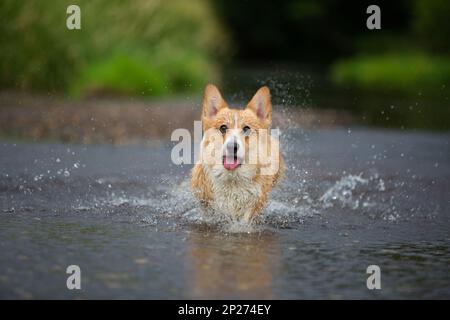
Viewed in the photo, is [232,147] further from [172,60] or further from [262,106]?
[172,60]

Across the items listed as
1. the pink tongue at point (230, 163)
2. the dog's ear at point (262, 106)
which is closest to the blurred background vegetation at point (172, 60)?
the dog's ear at point (262, 106)

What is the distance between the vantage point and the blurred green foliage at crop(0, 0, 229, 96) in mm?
13492

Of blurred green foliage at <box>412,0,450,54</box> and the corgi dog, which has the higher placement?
blurred green foliage at <box>412,0,450,54</box>

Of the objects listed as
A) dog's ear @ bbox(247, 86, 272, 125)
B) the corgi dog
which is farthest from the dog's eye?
dog's ear @ bbox(247, 86, 272, 125)

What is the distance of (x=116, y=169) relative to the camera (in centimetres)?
828

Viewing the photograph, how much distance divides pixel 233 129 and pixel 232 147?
0.53 feet

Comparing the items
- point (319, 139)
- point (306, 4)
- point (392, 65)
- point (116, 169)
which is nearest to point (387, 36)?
point (306, 4)

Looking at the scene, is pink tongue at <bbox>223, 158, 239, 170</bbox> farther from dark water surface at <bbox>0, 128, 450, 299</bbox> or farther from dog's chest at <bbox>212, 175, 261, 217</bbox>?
dark water surface at <bbox>0, 128, 450, 299</bbox>

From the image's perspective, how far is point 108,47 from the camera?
53.6 ft

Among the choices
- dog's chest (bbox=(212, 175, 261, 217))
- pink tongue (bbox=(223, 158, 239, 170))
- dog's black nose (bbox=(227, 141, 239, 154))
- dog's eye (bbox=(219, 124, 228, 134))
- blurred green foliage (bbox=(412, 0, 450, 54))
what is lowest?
dog's chest (bbox=(212, 175, 261, 217))

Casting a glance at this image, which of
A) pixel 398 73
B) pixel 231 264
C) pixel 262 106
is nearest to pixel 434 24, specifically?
pixel 398 73

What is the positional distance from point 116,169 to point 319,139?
14.5 feet

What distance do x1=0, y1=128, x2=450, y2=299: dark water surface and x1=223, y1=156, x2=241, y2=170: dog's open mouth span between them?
0.45 m
